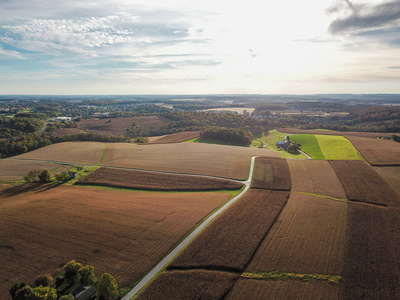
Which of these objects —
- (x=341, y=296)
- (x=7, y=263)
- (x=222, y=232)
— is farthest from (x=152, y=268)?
(x=341, y=296)

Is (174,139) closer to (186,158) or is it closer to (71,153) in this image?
(186,158)

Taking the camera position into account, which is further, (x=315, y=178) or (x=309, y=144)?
(x=309, y=144)

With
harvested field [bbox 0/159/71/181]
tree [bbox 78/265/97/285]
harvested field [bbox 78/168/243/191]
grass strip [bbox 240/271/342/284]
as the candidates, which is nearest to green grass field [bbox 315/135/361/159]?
harvested field [bbox 78/168/243/191]

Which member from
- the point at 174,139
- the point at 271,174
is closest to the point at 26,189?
the point at 271,174

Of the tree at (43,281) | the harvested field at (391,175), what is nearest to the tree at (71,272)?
the tree at (43,281)

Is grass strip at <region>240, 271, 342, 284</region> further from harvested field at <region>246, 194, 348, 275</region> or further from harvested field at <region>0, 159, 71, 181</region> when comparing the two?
harvested field at <region>0, 159, 71, 181</region>

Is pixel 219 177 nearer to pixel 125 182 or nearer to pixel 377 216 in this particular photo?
pixel 125 182

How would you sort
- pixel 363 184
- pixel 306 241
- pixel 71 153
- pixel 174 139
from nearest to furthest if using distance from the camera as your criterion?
pixel 306 241 < pixel 363 184 < pixel 71 153 < pixel 174 139
